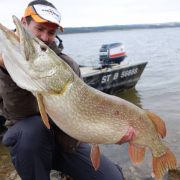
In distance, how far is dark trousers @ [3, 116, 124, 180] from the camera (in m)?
3.59

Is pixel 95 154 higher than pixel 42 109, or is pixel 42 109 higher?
pixel 42 109

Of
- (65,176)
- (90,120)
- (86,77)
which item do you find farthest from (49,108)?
(86,77)

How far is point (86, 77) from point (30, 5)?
6.30m

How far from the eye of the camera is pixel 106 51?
12789 millimetres

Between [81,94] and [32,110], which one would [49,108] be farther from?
[32,110]

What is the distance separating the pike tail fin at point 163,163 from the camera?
140 inches

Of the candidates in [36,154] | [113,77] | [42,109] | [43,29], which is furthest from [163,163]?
[113,77]

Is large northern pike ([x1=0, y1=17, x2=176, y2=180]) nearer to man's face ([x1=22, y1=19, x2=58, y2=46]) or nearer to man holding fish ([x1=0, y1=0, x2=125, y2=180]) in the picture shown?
man holding fish ([x1=0, y1=0, x2=125, y2=180])

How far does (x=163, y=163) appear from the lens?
3.56 meters

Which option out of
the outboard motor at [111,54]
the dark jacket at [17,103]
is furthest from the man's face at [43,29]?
the outboard motor at [111,54]

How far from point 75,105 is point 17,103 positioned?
716 millimetres

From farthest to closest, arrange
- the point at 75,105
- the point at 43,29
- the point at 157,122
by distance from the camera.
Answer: the point at 43,29 → the point at 157,122 → the point at 75,105

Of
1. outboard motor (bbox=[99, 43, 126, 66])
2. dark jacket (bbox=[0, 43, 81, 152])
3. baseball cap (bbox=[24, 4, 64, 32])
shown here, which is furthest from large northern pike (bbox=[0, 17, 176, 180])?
outboard motor (bbox=[99, 43, 126, 66])

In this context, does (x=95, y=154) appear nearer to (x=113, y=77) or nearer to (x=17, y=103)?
(x=17, y=103)
